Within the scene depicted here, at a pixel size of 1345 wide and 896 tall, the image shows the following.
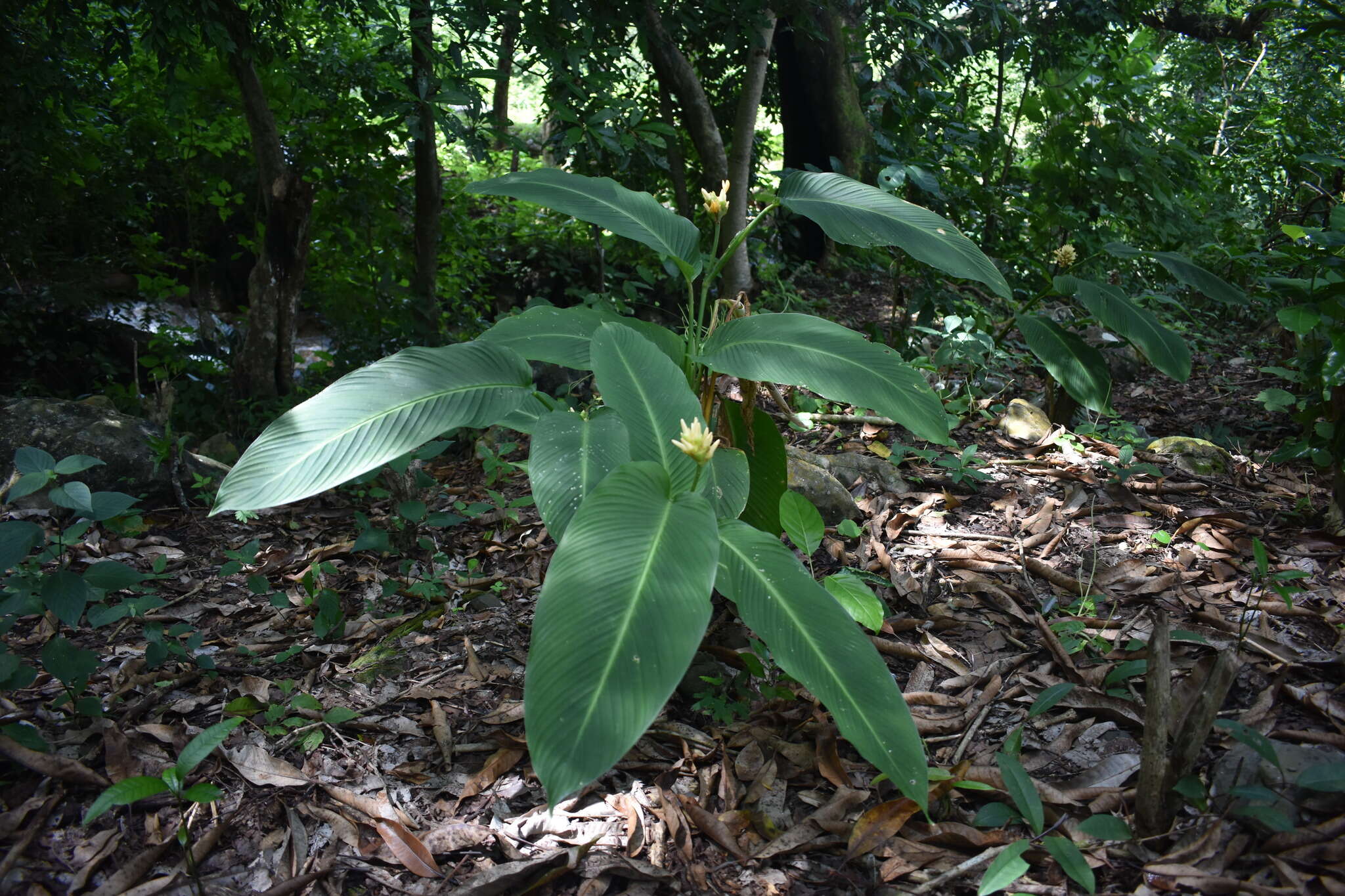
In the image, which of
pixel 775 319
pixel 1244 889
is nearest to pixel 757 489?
pixel 775 319

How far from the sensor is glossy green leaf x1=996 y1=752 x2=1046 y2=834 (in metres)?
1.34

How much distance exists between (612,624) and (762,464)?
892 millimetres

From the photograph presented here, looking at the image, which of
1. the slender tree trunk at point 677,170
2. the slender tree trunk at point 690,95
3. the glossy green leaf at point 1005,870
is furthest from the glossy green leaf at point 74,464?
the slender tree trunk at point 677,170

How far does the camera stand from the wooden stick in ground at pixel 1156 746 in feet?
4.32

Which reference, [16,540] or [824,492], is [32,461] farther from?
[824,492]

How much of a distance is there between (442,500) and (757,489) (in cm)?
142

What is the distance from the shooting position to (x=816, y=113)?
237 inches

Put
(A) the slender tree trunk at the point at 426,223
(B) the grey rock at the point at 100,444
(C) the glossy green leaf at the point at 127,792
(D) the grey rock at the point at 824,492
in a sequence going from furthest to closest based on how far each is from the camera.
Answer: (A) the slender tree trunk at the point at 426,223
(B) the grey rock at the point at 100,444
(D) the grey rock at the point at 824,492
(C) the glossy green leaf at the point at 127,792

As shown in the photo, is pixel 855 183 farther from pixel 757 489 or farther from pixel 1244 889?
pixel 1244 889

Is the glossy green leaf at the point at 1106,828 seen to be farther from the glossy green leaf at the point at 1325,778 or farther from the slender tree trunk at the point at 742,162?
the slender tree trunk at the point at 742,162

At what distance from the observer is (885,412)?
1556mm

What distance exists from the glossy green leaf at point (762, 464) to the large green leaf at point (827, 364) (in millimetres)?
286

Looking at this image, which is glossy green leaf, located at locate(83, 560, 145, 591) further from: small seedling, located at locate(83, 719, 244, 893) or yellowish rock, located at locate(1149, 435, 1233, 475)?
yellowish rock, located at locate(1149, 435, 1233, 475)

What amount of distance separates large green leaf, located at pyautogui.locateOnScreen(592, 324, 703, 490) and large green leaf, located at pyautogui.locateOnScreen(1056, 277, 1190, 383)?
1.33 m
